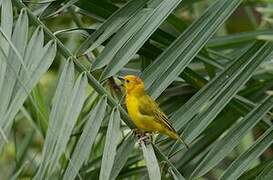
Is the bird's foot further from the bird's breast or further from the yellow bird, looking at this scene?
the bird's breast

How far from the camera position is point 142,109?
113 inches

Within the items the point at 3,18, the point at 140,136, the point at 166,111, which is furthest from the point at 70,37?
the point at 3,18

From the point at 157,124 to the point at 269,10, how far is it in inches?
34.0

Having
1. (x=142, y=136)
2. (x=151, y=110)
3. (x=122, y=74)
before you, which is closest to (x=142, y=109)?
(x=151, y=110)

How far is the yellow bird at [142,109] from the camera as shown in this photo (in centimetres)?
270

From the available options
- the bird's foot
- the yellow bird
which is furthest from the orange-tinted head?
the bird's foot

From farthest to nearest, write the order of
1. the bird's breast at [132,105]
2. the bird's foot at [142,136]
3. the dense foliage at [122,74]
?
1. the bird's breast at [132,105]
2. the bird's foot at [142,136]
3. the dense foliage at [122,74]

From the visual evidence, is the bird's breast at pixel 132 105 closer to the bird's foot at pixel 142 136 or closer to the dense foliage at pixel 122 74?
the dense foliage at pixel 122 74

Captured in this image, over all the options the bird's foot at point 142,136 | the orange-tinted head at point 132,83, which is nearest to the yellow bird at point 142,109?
the orange-tinted head at point 132,83

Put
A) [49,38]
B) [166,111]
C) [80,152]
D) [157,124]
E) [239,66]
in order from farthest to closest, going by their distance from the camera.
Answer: [166,111]
[157,124]
[239,66]
[49,38]
[80,152]

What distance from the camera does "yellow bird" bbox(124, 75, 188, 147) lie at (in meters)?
2.70

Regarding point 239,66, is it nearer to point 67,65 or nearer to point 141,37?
point 141,37

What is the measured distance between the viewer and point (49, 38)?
7.14ft

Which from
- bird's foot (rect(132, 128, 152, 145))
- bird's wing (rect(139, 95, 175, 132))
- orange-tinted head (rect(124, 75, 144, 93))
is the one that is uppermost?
orange-tinted head (rect(124, 75, 144, 93))
